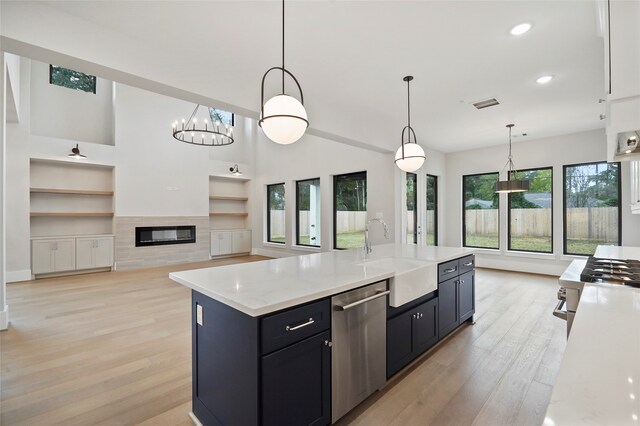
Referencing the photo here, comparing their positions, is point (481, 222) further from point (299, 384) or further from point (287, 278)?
point (299, 384)

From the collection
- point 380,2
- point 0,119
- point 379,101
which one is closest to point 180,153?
point 0,119

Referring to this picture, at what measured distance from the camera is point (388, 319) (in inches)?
85.7

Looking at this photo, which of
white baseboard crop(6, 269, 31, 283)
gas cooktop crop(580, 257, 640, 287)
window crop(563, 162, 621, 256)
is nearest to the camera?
gas cooktop crop(580, 257, 640, 287)

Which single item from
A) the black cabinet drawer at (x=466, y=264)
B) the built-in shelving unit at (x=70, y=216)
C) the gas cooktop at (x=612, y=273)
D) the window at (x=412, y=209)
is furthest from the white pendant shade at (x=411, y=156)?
the built-in shelving unit at (x=70, y=216)

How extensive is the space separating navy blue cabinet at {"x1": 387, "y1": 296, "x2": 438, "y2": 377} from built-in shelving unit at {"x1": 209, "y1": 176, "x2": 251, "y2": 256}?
6966mm

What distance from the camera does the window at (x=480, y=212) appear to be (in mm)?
6723

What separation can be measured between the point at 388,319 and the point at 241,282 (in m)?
1.13

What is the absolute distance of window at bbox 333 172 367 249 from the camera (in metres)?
6.71

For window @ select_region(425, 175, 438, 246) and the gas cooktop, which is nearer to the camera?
the gas cooktop

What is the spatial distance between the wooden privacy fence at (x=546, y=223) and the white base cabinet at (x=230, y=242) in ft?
20.7

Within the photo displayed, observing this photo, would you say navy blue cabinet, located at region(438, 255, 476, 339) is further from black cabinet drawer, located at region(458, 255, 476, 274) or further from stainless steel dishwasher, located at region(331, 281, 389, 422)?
stainless steel dishwasher, located at region(331, 281, 389, 422)

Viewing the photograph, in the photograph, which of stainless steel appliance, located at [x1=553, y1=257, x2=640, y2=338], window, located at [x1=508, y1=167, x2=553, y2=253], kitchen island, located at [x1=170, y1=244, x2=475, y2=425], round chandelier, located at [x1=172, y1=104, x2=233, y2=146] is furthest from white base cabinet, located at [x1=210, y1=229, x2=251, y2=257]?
stainless steel appliance, located at [x1=553, y1=257, x2=640, y2=338]

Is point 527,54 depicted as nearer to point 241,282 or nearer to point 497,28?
point 497,28

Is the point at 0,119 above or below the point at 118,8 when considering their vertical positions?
below
